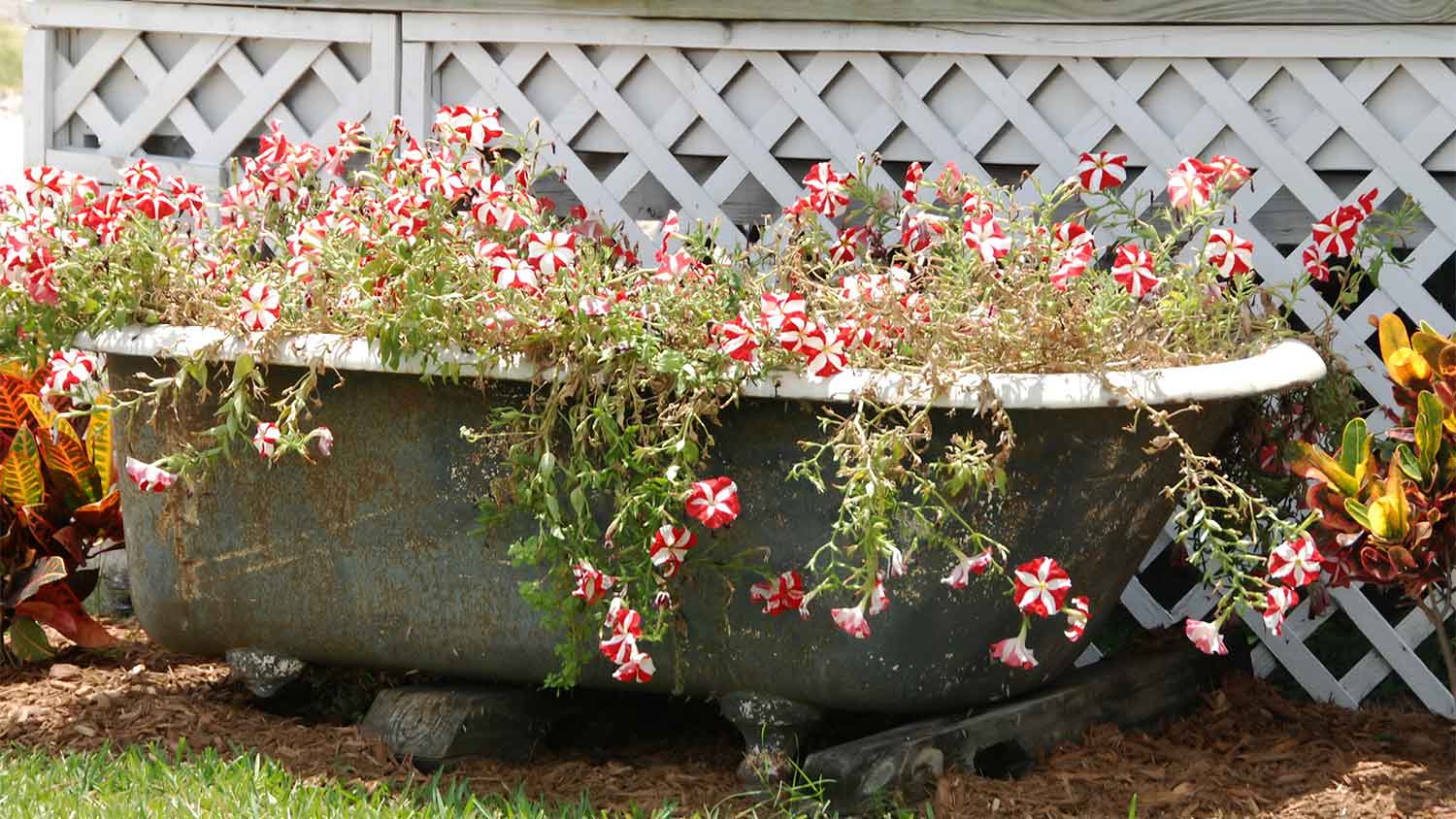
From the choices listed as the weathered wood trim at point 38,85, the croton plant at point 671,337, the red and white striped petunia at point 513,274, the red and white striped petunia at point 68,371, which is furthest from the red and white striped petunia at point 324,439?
the weathered wood trim at point 38,85

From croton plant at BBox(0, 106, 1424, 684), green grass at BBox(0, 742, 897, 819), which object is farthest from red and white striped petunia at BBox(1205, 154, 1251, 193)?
green grass at BBox(0, 742, 897, 819)

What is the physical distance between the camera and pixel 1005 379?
221 centimetres

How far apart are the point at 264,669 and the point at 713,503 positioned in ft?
3.49

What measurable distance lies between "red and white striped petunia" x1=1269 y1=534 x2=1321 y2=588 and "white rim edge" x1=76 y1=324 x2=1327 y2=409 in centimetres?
22

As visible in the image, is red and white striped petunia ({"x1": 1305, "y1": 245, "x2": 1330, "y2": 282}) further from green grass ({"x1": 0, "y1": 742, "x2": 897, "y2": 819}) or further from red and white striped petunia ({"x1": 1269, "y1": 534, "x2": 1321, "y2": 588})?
green grass ({"x1": 0, "y1": 742, "x2": 897, "y2": 819})

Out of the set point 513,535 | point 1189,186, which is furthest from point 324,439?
point 1189,186

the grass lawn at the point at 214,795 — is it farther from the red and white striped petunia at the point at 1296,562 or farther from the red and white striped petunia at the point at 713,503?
the red and white striped petunia at the point at 1296,562

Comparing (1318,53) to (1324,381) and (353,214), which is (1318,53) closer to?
(1324,381)

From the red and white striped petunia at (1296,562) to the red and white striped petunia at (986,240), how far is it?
57cm

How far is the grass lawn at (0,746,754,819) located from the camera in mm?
2377

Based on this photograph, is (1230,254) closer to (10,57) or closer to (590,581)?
(590,581)

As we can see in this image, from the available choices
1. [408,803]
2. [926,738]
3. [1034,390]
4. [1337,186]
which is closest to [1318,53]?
[1337,186]

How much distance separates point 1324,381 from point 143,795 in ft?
6.45

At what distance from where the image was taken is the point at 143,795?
8.05 ft
